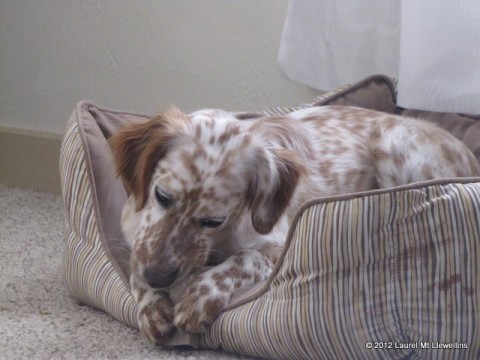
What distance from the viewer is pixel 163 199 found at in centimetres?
203

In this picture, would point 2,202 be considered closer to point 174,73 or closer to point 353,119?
point 174,73

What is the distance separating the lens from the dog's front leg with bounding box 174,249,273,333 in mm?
1920

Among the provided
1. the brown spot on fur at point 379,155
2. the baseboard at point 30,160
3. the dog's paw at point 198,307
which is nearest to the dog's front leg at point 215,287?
the dog's paw at point 198,307

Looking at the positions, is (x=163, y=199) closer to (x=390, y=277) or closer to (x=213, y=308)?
(x=213, y=308)

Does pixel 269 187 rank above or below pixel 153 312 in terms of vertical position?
above

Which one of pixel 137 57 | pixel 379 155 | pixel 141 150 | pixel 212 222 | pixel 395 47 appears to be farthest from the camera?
pixel 137 57

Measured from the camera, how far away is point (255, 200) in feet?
7.06

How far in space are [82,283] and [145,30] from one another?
5.11 feet

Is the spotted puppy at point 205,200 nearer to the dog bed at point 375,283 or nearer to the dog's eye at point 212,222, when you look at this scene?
the dog's eye at point 212,222

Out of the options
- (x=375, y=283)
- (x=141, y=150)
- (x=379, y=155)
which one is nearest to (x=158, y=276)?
(x=141, y=150)

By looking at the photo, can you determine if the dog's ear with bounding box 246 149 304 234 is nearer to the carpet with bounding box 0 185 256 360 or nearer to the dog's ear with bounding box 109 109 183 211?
the dog's ear with bounding box 109 109 183 211

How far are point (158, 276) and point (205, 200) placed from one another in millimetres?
222

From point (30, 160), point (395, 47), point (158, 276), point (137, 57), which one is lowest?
point (30, 160)

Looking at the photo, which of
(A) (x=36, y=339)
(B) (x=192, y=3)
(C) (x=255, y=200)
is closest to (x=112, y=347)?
(A) (x=36, y=339)
